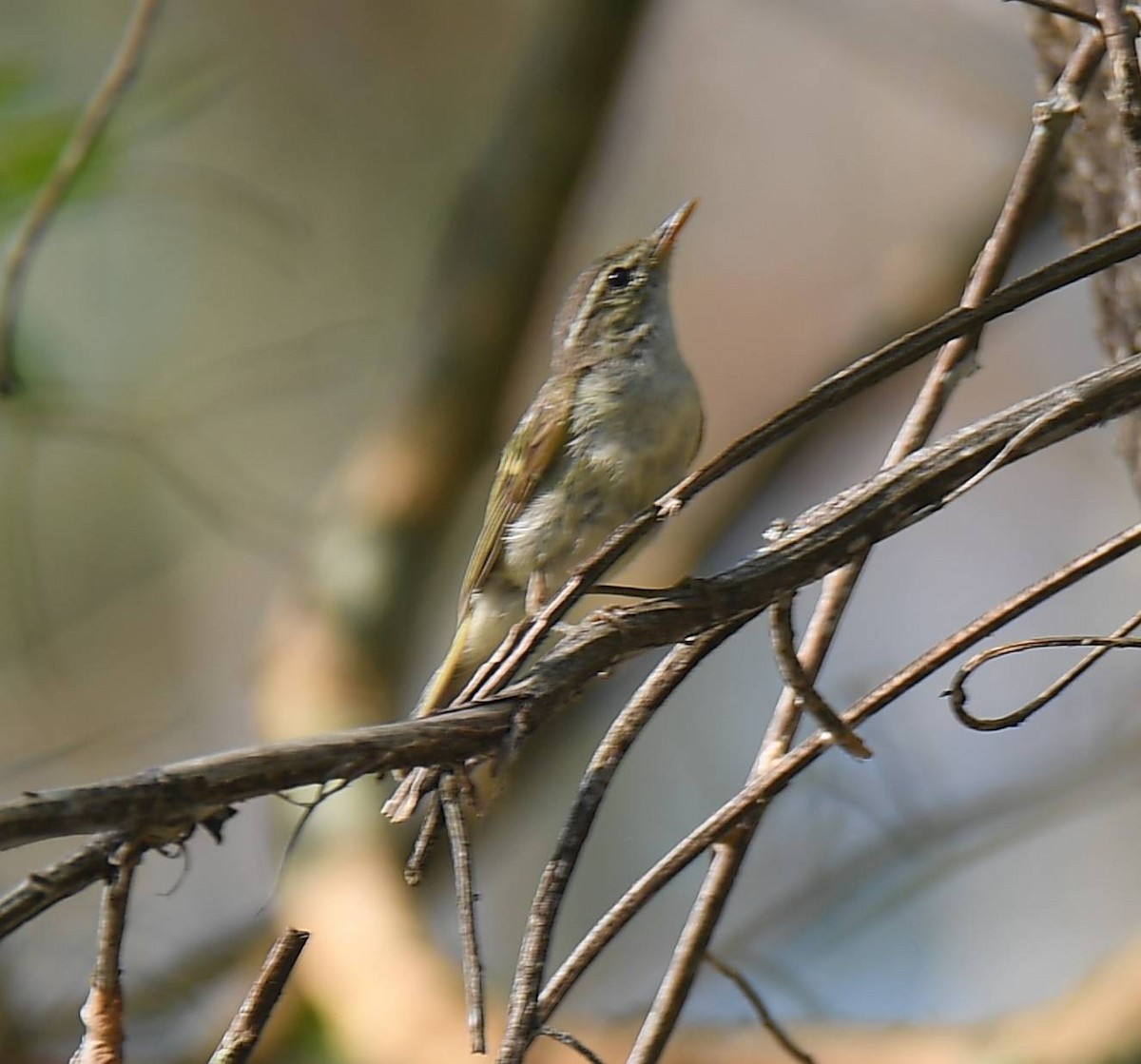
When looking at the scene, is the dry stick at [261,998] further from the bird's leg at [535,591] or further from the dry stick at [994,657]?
the bird's leg at [535,591]

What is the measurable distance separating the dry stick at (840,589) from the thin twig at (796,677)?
0.13m

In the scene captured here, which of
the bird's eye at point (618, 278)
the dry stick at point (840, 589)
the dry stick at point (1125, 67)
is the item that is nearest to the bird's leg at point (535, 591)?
the bird's eye at point (618, 278)

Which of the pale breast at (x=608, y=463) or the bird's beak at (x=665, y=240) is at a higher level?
the bird's beak at (x=665, y=240)

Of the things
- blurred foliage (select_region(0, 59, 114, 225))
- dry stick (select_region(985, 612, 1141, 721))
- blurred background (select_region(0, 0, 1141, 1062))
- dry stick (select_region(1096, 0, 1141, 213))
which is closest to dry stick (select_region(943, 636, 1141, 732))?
dry stick (select_region(985, 612, 1141, 721))

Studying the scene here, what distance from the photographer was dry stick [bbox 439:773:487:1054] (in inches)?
27.3

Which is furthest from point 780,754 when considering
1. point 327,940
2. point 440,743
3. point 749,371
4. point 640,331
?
point 749,371

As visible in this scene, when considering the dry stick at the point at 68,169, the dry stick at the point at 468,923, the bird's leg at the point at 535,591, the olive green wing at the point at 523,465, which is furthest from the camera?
the olive green wing at the point at 523,465

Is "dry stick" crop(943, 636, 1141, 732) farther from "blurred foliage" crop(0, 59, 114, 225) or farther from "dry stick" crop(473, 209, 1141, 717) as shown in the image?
"blurred foliage" crop(0, 59, 114, 225)

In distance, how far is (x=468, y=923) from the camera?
2.32 feet

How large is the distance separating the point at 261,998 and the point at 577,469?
4.01 ft

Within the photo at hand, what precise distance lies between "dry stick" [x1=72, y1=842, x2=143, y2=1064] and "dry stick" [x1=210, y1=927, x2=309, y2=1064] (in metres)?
0.05

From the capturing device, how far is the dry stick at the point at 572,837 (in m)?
0.74

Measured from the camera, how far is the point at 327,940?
94.2 inches

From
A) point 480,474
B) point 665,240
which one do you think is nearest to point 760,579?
point 665,240
